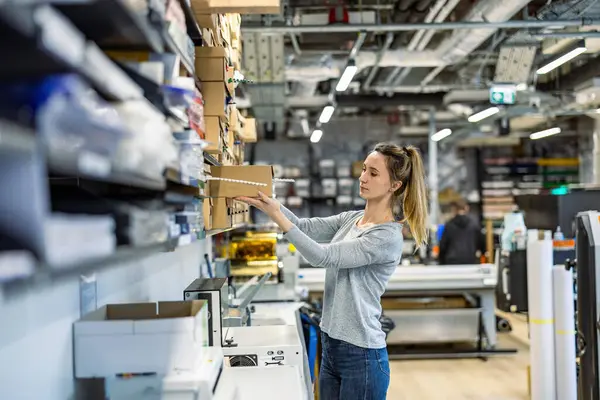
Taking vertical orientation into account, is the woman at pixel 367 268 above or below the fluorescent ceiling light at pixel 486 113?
below

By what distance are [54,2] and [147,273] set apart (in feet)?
6.34

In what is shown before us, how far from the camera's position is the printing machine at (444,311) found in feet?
23.2

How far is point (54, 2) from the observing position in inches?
32.2

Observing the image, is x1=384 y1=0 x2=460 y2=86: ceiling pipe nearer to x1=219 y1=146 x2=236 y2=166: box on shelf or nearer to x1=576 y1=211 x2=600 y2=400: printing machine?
x1=576 y1=211 x2=600 y2=400: printing machine

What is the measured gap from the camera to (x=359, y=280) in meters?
2.69

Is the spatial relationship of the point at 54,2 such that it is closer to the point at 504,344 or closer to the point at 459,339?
the point at 459,339

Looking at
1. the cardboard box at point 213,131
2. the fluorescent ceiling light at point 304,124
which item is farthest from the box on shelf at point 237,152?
the fluorescent ceiling light at point 304,124

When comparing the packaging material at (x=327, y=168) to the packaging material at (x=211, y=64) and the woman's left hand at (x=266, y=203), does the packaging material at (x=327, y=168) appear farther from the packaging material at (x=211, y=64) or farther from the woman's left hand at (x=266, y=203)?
the woman's left hand at (x=266, y=203)

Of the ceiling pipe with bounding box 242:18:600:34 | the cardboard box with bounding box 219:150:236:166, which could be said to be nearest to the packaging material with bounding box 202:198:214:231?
the cardboard box with bounding box 219:150:236:166

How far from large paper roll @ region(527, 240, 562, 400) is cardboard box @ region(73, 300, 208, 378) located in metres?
3.45

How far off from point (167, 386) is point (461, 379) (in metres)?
5.21

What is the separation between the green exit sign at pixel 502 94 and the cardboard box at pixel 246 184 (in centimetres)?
601

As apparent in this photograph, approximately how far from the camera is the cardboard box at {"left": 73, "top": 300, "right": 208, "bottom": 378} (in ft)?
5.56

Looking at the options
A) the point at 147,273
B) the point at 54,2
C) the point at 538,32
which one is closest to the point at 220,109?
the point at 147,273
